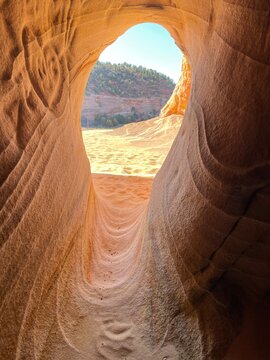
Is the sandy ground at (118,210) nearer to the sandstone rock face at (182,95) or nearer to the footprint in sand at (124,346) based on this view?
the footprint in sand at (124,346)

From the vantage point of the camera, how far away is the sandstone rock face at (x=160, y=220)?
885 millimetres

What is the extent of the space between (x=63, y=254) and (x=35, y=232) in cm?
31

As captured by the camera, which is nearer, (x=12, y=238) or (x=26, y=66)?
(x=12, y=238)

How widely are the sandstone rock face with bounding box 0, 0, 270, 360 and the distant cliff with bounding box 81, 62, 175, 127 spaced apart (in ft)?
63.6

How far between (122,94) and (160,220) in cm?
2370

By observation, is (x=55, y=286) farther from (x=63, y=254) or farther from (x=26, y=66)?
(x=26, y=66)

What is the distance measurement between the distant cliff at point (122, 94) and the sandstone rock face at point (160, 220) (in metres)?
19.4

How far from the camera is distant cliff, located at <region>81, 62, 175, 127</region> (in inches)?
860

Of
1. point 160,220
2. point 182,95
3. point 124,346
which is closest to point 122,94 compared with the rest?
point 182,95

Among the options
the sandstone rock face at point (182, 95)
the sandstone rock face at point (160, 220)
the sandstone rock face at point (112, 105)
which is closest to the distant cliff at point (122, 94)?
the sandstone rock face at point (112, 105)

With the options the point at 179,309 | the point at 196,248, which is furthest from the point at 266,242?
the point at 179,309

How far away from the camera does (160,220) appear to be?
1485 mm

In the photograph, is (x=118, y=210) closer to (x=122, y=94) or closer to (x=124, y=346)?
(x=124, y=346)

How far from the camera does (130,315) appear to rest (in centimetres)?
125
